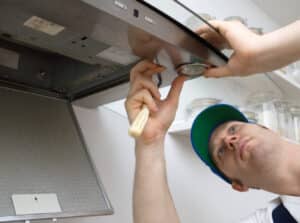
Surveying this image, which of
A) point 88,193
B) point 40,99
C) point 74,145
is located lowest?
point 88,193

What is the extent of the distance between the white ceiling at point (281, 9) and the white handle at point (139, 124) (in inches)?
54.4

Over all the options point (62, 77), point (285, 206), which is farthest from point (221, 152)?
point (62, 77)

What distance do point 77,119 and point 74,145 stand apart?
0.10 m

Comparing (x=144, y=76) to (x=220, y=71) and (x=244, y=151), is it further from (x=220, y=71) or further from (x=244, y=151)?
(x=244, y=151)

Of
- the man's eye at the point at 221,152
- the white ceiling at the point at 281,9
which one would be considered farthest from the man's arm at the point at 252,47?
the white ceiling at the point at 281,9

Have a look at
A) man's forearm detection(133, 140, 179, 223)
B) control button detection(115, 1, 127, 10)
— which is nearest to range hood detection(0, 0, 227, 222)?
control button detection(115, 1, 127, 10)

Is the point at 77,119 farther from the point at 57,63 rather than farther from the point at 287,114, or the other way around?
the point at 287,114

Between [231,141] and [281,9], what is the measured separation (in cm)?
120

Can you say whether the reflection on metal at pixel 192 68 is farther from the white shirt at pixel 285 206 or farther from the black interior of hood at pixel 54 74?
the white shirt at pixel 285 206

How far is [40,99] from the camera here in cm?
79

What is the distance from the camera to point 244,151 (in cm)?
96

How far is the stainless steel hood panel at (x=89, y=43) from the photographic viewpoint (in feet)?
1.62

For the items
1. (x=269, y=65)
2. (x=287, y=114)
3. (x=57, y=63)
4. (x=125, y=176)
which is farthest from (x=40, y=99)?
(x=287, y=114)

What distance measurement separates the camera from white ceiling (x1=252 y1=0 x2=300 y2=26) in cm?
187
